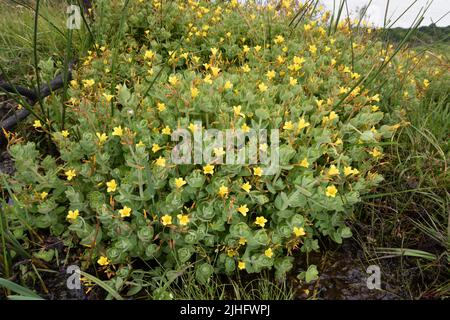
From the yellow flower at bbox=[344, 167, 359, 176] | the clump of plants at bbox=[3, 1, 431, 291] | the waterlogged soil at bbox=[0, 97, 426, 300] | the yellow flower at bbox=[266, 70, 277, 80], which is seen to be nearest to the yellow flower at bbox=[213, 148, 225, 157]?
the clump of plants at bbox=[3, 1, 431, 291]

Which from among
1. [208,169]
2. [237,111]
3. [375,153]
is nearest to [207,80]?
[237,111]

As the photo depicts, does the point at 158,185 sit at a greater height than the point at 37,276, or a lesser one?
greater

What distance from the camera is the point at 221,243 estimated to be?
91.3 inches

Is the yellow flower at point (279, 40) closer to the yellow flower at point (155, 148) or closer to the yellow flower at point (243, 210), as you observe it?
the yellow flower at point (155, 148)

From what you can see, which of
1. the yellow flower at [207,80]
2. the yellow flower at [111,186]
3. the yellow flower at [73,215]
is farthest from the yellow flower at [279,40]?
the yellow flower at [73,215]

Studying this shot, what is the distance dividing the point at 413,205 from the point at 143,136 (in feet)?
6.04

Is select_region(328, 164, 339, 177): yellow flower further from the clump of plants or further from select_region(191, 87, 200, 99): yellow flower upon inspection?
select_region(191, 87, 200, 99): yellow flower

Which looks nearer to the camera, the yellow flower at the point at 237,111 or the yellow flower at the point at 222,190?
the yellow flower at the point at 222,190

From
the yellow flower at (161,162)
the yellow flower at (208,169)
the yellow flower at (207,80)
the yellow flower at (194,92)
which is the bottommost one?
the yellow flower at (208,169)

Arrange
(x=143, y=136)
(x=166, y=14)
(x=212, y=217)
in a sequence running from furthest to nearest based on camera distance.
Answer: (x=166, y=14) → (x=143, y=136) → (x=212, y=217)

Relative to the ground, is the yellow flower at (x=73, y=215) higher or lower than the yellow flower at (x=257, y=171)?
lower

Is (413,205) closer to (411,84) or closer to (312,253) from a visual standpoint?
(312,253)

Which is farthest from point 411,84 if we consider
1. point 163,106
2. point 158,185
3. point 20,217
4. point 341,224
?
point 20,217

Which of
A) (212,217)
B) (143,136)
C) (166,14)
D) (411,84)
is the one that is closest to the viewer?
(212,217)
